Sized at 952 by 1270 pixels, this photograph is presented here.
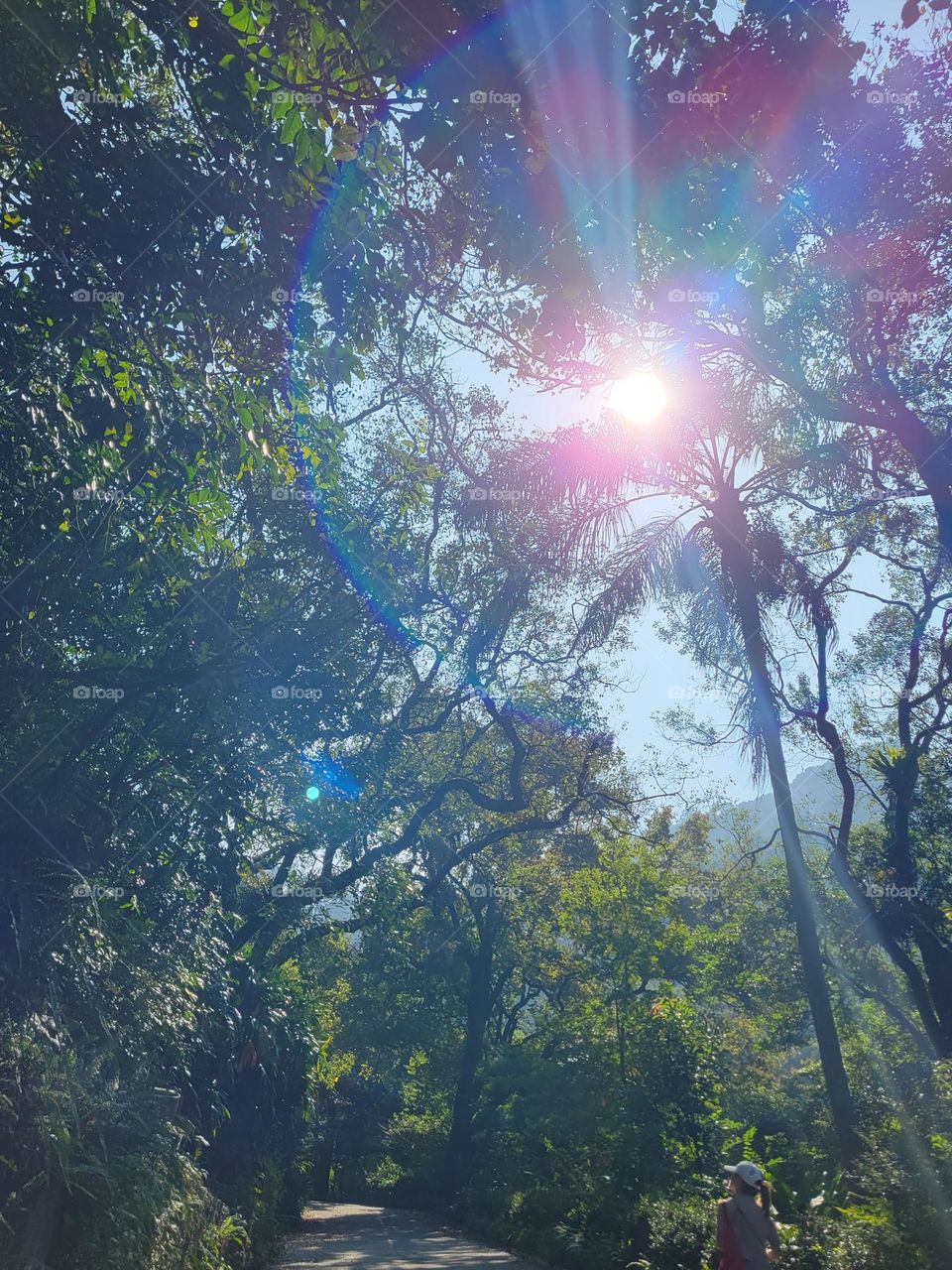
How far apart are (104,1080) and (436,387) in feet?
39.1

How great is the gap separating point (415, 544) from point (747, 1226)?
454 inches

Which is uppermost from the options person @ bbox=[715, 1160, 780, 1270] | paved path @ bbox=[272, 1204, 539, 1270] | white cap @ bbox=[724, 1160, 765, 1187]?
white cap @ bbox=[724, 1160, 765, 1187]

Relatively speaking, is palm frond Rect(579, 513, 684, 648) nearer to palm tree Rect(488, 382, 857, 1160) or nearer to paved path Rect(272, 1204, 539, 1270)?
palm tree Rect(488, 382, 857, 1160)

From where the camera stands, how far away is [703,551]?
13852 millimetres

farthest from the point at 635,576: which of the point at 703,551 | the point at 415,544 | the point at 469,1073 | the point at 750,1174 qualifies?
the point at 469,1073

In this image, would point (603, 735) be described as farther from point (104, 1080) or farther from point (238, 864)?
point (104, 1080)

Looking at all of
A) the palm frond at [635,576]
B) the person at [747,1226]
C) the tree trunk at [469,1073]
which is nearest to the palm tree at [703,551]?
the palm frond at [635,576]

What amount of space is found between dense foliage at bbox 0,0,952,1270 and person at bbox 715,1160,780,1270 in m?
1.04

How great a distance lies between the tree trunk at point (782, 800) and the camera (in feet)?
39.2

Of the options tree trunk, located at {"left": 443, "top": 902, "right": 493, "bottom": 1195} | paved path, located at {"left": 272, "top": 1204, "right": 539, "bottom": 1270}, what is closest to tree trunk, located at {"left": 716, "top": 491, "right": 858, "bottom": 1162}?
paved path, located at {"left": 272, "top": 1204, "right": 539, "bottom": 1270}

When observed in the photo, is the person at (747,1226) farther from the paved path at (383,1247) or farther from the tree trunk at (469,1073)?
the tree trunk at (469,1073)

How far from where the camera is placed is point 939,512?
7.99 metres

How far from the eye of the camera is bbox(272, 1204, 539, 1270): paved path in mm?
15625

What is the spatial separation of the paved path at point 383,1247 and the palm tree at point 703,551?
297 inches
